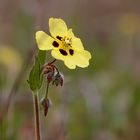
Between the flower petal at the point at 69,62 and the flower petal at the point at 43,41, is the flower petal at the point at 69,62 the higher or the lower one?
the lower one

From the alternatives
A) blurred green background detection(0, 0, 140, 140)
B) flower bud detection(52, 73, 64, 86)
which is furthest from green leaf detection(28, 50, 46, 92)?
blurred green background detection(0, 0, 140, 140)

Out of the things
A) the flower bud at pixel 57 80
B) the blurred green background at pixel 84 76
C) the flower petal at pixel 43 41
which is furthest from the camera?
the blurred green background at pixel 84 76

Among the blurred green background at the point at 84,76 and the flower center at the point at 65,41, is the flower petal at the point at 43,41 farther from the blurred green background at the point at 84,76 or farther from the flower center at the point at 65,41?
the blurred green background at the point at 84,76

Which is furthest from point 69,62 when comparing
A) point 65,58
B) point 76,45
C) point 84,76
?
point 84,76

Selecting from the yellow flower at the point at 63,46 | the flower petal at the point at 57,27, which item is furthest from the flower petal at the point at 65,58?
the flower petal at the point at 57,27

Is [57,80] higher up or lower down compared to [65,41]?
lower down

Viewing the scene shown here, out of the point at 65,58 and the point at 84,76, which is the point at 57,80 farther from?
the point at 84,76

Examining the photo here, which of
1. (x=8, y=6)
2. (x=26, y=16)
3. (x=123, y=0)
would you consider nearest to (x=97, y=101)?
(x=26, y=16)

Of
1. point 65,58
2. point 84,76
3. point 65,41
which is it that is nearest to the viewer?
point 65,58

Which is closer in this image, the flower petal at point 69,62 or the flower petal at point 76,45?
the flower petal at point 69,62
